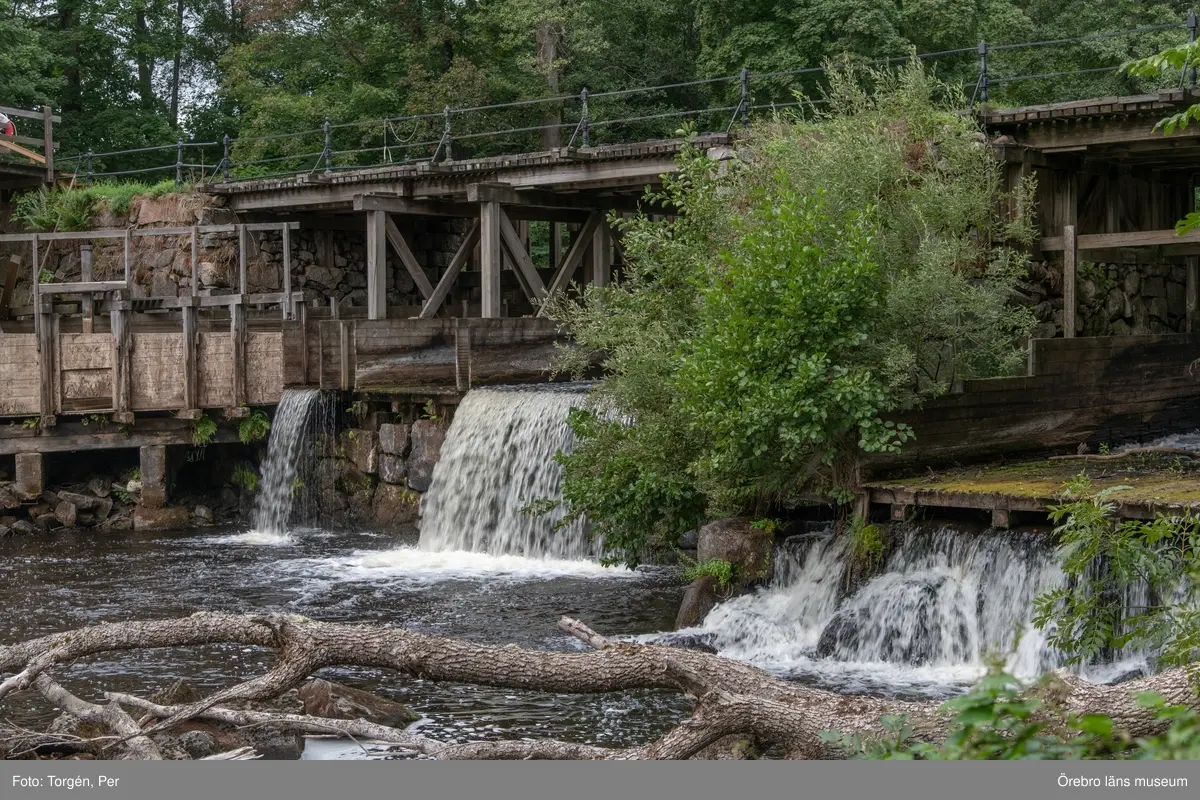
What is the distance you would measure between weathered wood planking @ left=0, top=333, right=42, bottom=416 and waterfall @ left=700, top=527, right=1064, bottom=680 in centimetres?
1274

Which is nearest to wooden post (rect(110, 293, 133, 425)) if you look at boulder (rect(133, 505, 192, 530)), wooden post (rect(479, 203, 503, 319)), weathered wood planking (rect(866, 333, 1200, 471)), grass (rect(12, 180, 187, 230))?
boulder (rect(133, 505, 192, 530))

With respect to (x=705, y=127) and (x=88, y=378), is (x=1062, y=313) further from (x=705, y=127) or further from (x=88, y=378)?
(x=705, y=127)

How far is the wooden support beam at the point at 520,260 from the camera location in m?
24.6

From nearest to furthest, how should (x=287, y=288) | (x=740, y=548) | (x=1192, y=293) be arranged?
(x=740, y=548), (x=1192, y=293), (x=287, y=288)

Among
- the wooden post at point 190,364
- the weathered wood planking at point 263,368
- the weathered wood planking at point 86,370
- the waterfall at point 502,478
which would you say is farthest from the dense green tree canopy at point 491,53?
the waterfall at point 502,478

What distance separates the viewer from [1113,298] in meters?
19.4

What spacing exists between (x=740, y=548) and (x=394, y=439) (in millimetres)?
8789

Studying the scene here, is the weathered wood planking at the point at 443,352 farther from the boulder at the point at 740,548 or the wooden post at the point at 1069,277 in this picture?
the boulder at the point at 740,548

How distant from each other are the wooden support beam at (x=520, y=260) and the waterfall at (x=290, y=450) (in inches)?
162

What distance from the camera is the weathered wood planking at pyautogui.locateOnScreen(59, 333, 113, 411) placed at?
22.4 meters

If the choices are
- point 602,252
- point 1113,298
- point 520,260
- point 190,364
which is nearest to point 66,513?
point 190,364

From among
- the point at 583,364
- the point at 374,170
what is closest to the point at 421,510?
the point at 583,364

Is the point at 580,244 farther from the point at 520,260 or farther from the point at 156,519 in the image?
the point at 156,519

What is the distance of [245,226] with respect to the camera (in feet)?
85.7
